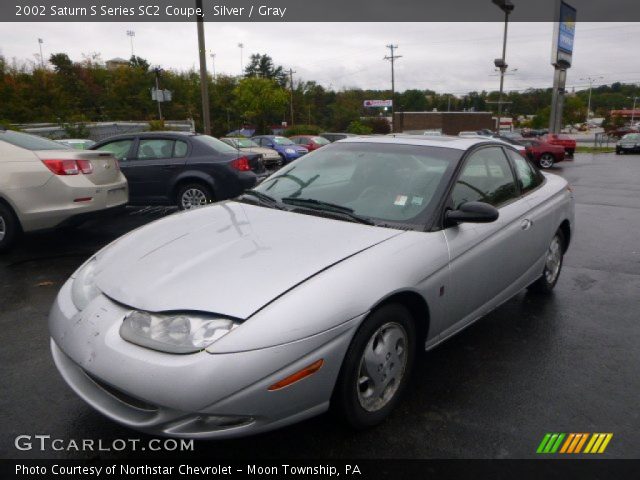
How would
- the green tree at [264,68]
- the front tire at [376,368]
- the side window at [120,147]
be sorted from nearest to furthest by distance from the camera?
the front tire at [376,368]
the side window at [120,147]
the green tree at [264,68]

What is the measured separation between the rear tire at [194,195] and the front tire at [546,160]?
18450mm

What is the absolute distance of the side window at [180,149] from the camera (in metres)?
8.17

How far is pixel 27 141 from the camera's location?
19.3ft

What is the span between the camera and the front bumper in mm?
1973

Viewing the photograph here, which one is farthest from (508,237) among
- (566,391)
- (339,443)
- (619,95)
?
(619,95)

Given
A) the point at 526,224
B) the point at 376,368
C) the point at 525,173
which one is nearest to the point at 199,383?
the point at 376,368

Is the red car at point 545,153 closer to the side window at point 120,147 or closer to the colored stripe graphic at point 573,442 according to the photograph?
the side window at point 120,147

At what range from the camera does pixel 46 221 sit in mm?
5680

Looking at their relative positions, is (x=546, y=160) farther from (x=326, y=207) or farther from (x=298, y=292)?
(x=298, y=292)

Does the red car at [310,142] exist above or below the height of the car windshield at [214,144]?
below

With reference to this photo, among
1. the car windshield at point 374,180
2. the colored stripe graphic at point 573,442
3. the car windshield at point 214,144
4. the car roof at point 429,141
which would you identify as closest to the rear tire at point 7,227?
the car windshield at point 214,144

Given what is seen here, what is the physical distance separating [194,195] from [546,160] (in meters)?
18.8
